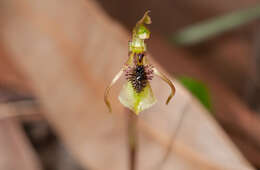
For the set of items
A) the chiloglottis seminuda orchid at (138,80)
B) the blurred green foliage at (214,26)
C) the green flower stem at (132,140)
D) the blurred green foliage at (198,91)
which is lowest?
the green flower stem at (132,140)

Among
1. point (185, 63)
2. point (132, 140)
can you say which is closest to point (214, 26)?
point (185, 63)

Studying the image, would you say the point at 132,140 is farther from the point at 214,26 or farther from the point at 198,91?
the point at 214,26

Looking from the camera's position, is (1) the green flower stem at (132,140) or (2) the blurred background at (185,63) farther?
(2) the blurred background at (185,63)

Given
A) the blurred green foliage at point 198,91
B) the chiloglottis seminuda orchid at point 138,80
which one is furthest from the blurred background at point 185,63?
the chiloglottis seminuda orchid at point 138,80

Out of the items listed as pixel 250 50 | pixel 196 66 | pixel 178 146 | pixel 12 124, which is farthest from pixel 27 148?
pixel 250 50

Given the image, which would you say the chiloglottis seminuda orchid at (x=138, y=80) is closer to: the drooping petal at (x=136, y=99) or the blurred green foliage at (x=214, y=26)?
the drooping petal at (x=136, y=99)

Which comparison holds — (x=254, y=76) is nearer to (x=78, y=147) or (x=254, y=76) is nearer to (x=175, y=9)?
(x=175, y=9)

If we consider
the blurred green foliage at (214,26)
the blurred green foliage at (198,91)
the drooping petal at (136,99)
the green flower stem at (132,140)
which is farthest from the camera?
the blurred green foliage at (214,26)

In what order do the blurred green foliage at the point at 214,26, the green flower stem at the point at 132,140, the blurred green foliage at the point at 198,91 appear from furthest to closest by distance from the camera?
the blurred green foliage at the point at 214,26 < the blurred green foliage at the point at 198,91 < the green flower stem at the point at 132,140
